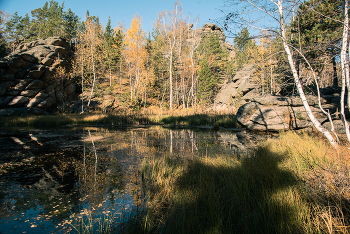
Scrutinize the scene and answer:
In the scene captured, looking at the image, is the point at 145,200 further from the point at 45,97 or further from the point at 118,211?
the point at 45,97

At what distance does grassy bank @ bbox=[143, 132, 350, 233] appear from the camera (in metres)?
2.08

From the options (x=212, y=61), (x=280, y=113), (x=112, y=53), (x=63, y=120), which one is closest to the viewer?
(x=280, y=113)

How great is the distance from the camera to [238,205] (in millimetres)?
2498

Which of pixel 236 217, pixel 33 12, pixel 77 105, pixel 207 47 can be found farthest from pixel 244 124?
pixel 33 12

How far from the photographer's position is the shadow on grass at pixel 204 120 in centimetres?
1415

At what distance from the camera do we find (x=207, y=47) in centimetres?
3794

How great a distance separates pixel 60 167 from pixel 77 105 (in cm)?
2526

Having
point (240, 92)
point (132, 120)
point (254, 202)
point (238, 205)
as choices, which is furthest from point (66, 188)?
point (240, 92)

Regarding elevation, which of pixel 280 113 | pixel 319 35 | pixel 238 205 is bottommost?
pixel 238 205

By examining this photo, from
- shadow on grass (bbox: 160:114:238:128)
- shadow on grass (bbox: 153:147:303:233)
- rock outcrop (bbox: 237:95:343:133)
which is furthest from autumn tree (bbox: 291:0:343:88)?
shadow on grass (bbox: 160:114:238:128)

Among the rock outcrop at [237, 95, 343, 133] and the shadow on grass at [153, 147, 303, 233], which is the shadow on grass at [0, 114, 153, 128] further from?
A: the shadow on grass at [153, 147, 303, 233]

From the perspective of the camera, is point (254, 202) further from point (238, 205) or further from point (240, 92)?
point (240, 92)

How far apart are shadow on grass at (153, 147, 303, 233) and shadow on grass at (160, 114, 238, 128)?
10.9 metres

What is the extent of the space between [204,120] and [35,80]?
22.4 m
